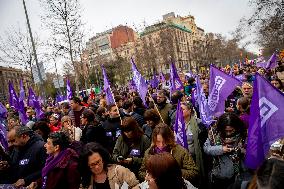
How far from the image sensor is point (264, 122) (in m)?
3.29

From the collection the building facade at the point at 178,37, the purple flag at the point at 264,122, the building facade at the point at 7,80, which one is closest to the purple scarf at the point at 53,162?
the purple flag at the point at 264,122

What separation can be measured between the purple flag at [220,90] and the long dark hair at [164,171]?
298 cm

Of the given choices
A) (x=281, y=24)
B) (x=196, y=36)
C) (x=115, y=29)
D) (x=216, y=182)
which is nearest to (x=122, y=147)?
(x=216, y=182)

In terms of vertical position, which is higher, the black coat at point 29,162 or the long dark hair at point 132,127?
the long dark hair at point 132,127

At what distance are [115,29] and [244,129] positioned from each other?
92608 millimetres

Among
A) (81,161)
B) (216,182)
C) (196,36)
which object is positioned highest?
(196,36)

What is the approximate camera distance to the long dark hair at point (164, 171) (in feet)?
9.31

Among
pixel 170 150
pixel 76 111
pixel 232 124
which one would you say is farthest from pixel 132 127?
pixel 76 111

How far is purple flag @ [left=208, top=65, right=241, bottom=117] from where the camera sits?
18.7 feet

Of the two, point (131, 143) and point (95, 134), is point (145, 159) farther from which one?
point (95, 134)

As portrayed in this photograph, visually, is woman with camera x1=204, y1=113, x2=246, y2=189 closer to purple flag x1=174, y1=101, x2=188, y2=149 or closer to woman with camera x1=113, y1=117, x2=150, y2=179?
purple flag x1=174, y1=101, x2=188, y2=149

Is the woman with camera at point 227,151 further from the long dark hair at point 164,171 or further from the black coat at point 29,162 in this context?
the black coat at point 29,162

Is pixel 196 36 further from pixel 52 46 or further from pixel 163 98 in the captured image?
pixel 163 98

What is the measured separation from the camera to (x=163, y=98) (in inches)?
323
